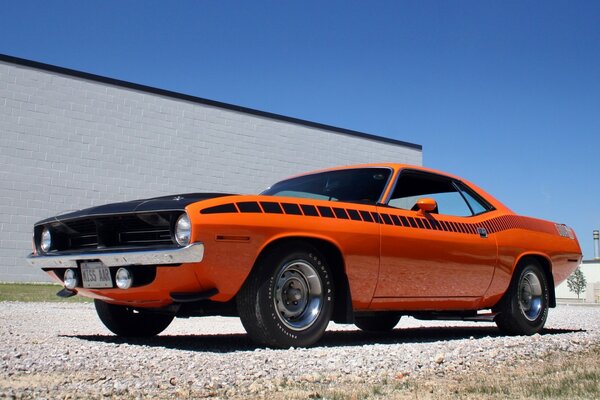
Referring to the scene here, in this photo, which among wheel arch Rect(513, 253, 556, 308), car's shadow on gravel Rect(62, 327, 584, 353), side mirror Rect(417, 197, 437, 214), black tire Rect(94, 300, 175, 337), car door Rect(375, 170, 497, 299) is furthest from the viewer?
wheel arch Rect(513, 253, 556, 308)

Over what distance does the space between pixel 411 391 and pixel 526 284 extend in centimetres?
409

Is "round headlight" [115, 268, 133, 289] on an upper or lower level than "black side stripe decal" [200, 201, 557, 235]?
lower

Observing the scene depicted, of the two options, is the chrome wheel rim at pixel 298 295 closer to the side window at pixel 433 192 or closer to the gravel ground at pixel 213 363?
the gravel ground at pixel 213 363

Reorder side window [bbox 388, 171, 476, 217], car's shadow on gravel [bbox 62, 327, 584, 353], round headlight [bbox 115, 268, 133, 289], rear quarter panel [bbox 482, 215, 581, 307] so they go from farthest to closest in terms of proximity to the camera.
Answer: rear quarter panel [bbox 482, 215, 581, 307] < side window [bbox 388, 171, 476, 217] < car's shadow on gravel [bbox 62, 327, 584, 353] < round headlight [bbox 115, 268, 133, 289]

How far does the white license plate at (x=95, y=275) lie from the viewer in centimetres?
509

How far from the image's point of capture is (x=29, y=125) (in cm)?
2195

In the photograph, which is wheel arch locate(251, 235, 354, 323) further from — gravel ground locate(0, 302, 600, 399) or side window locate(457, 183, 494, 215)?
side window locate(457, 183, 494, 215)

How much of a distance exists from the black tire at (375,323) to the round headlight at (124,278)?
303 centimetres

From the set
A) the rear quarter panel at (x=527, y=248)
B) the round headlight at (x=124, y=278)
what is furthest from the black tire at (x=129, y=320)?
the rear quarter panel at (x=527, y=248)

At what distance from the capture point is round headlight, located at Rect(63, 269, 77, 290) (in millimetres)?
5469

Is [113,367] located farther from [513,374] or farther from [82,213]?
[513,374]

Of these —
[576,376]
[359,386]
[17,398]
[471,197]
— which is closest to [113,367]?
[17,398]

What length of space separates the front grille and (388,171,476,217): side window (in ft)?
7.48

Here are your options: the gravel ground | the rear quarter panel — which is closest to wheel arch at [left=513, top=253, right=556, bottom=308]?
the rear quarter panel
